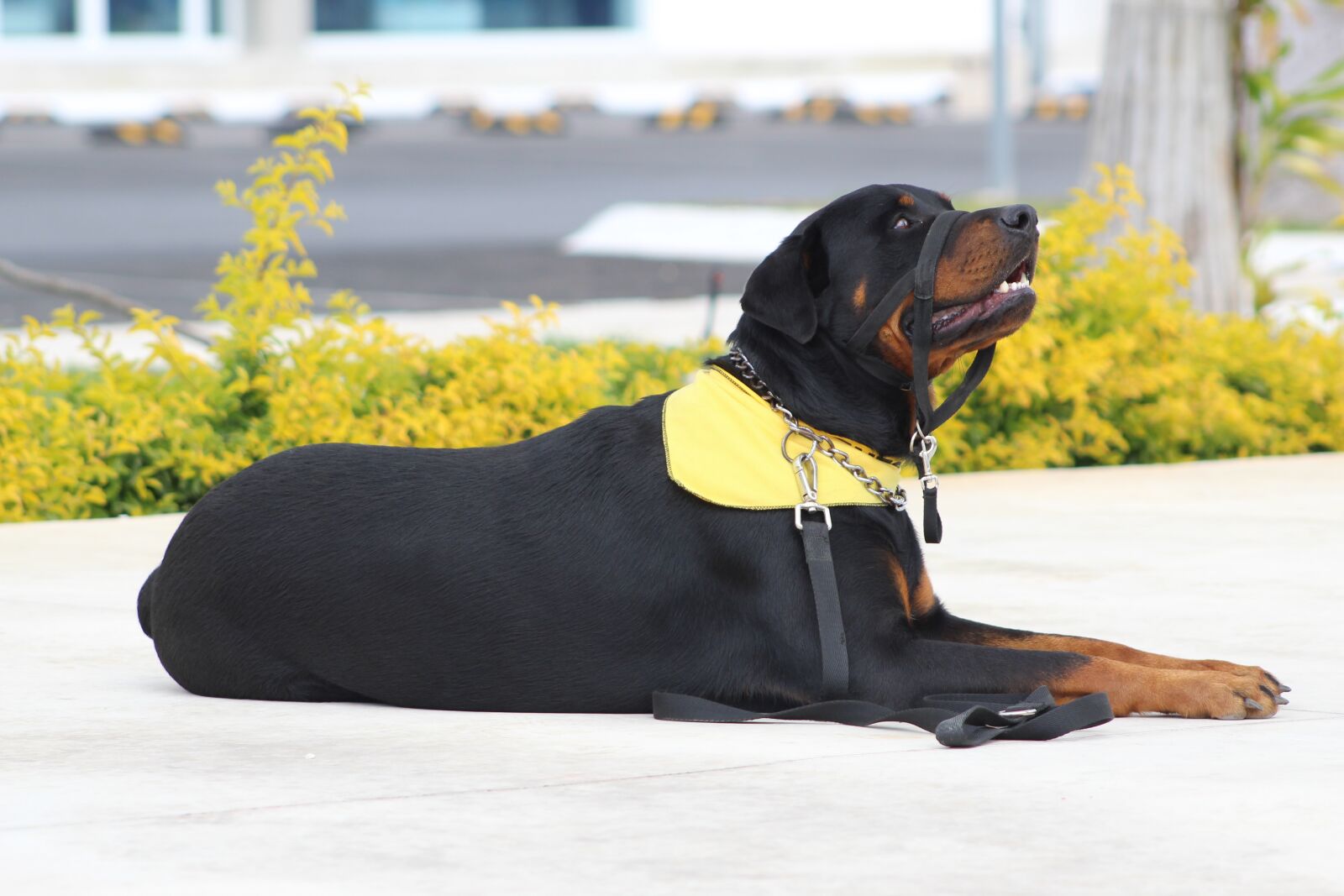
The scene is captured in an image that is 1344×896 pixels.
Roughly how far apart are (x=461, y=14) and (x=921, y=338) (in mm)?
39647

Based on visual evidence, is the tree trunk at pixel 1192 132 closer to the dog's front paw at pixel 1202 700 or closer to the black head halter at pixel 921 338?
the black head halter at pixel 921 338

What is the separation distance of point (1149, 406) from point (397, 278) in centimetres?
948

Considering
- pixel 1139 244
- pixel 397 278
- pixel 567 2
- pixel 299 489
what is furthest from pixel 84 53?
pixel 299 489

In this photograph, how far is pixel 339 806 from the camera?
3676 mm

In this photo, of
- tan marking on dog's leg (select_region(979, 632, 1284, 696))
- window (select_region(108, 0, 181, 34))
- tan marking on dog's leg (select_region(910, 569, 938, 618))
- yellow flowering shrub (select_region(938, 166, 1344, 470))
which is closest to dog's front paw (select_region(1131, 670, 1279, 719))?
tan marking on dog's leg (select_region(979, 632, 1284, 696))

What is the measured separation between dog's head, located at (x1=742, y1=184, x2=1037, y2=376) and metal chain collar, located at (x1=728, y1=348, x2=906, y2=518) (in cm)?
15

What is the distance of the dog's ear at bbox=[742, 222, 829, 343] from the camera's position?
454 cm

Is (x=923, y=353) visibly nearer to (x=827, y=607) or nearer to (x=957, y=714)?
(x=827, y=607)

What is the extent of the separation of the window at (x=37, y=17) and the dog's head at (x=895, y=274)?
1504 inches

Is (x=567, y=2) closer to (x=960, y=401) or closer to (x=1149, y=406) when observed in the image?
(x=1149, y=406)

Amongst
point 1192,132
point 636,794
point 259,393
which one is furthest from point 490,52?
point 636,794

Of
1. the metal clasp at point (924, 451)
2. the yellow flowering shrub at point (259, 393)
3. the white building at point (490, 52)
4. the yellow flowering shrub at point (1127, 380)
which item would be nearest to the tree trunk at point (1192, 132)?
the yellow flowering shrub at point (1127, 380)

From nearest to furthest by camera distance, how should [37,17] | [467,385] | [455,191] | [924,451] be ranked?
[924,451]
[467,385]
[455,191]
[37,17]

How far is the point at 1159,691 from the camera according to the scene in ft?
14.3
